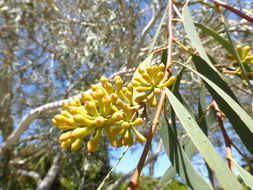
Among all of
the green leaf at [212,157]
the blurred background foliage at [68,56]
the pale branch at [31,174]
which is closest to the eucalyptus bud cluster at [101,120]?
the green leaf at [212,157]


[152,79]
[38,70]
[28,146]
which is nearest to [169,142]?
[152,79]

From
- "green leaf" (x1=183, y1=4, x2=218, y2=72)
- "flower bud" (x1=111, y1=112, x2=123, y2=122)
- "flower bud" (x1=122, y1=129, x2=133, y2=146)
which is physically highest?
"green leaf" (x1=183, y1=4, x2=218, y2=72)

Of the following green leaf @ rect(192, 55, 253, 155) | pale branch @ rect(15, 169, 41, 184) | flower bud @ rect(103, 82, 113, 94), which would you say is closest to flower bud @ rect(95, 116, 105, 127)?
flower bud @ rect(103, 82, 113, 94)

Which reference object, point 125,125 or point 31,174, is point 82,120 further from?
point 31,174

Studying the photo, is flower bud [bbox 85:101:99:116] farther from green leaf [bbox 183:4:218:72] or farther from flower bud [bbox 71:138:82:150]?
green leaf [bbox 183:4:218:72]

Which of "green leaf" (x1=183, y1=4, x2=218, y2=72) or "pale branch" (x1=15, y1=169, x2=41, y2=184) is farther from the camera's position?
"pale branch" (x1=15, y1=169, x2=41, y2=184)

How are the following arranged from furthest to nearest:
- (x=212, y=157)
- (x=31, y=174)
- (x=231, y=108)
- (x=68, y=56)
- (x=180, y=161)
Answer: (x=31, y=174) → (x=68, y=56) → (x=231, y=108) → (x=180, y=161) → (x=212, y=157)

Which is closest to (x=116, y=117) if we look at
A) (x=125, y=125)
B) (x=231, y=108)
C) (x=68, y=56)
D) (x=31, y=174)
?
(x=125, y=125)

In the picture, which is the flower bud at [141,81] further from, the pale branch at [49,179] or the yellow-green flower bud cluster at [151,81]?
the pale branch at [49,179]

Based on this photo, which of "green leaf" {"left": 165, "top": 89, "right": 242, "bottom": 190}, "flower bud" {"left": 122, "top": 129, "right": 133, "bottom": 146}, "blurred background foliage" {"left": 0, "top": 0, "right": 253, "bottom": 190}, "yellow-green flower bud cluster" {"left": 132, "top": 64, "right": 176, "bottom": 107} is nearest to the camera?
Answer: "green leaf" {"left": 165, "top": 89, "right": 242, "bottom": 190}
